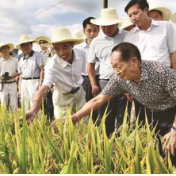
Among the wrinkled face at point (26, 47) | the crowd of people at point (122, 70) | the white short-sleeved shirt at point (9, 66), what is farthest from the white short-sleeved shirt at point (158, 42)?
the white short-sleeved shirt at point (9, 66)

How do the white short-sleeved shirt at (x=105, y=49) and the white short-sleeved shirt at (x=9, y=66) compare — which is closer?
the white short-sleeved shirt at (x=105, y=49)

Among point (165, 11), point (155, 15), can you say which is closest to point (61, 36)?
point (155, 15)

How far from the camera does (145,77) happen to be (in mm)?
1710

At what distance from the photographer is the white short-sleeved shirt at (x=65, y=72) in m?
2.33

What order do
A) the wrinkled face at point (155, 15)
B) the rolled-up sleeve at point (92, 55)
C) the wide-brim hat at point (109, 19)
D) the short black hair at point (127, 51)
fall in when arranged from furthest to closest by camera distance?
1. the wrinkled face at point (155, 15)
2. the rolled-up sleeve at point (92, 55)
3. the wide-brim hat at point (109, 19)
4. the short black hair at point (127, 51)

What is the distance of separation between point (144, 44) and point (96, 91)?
74 centimetres

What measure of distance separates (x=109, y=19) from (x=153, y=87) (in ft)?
3.72

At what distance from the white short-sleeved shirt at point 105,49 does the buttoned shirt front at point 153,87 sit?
778mm

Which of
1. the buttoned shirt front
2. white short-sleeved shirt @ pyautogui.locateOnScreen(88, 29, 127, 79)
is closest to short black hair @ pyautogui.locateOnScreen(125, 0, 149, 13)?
white short-sleeved shirt @ pyautogui.locateOnScreen(88, 29, 127, 79)

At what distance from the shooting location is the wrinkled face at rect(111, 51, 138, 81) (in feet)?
5.23

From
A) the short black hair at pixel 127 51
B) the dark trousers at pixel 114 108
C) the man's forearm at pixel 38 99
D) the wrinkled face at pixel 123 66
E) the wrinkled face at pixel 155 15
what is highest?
the wrinkled face at pixel 155 15

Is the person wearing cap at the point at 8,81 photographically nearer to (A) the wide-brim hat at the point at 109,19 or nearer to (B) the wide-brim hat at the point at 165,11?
(A) the wide-brim hat at the point at 109,19

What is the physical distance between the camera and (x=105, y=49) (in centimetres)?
271

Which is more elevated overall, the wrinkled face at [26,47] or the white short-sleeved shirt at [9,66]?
the wrinkled face at [26,47]
